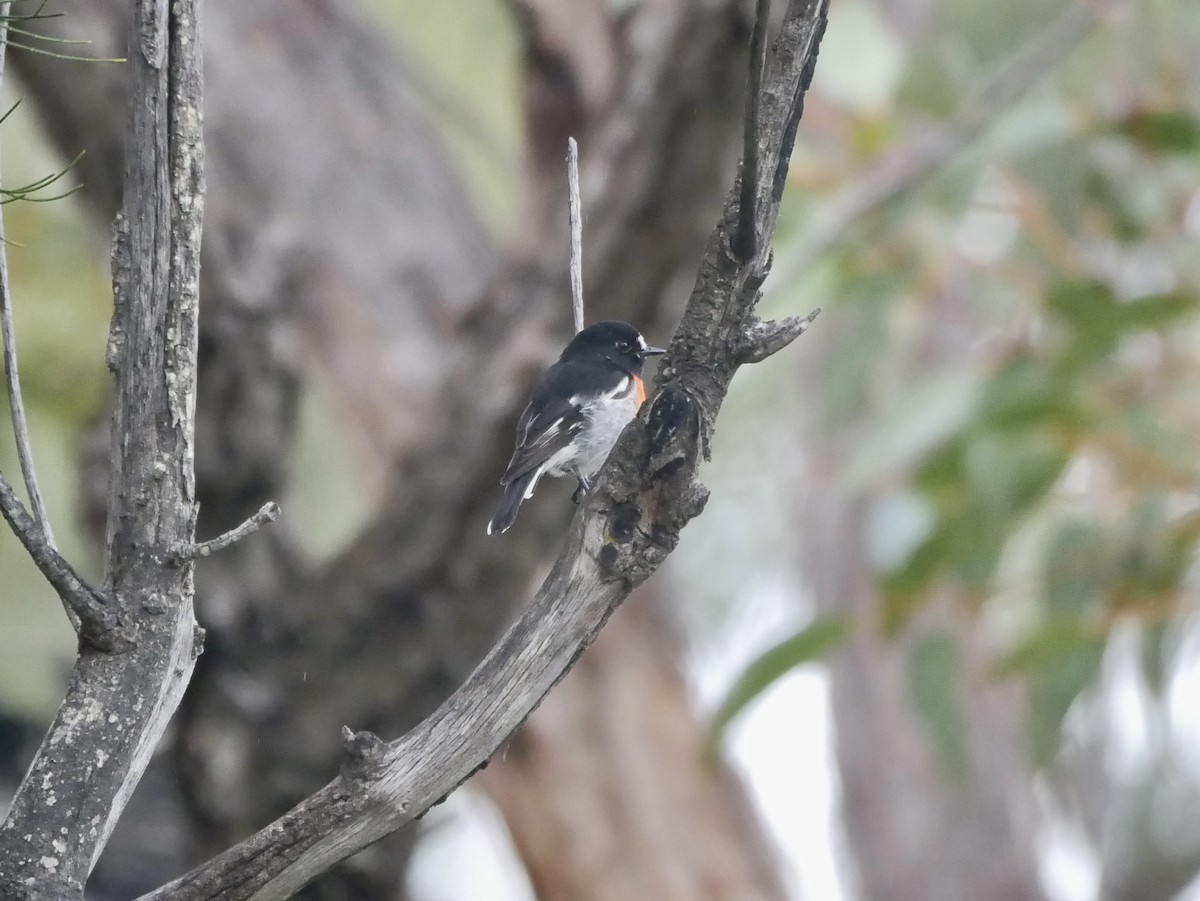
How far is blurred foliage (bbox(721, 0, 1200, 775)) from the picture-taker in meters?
4.18

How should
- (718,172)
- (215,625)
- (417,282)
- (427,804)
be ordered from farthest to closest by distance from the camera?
1. (417,282)
2. (215,625)
3. (718,172)
4. (427,804)

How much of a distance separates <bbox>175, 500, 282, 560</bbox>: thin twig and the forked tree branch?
0.21 meters

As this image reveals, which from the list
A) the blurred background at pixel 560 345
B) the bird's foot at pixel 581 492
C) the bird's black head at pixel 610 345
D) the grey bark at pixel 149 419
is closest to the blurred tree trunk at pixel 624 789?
the blurred background at pixel 560 345

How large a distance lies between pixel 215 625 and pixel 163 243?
361cm

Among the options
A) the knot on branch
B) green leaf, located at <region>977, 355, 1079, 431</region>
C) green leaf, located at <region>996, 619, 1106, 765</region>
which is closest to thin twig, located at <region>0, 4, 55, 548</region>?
the knot on branch

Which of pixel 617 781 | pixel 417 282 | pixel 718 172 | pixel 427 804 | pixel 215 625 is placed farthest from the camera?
pixel 417 282

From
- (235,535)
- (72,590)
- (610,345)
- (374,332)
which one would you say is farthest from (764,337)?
(374,332)

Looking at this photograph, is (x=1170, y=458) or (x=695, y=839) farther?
(x=695, y=839)

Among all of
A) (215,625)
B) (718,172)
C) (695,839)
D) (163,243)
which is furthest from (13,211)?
(163,243)

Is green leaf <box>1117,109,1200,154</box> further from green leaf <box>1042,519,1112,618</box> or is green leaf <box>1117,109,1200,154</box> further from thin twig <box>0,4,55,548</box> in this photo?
thin twig <box>0,4,55,548</box>

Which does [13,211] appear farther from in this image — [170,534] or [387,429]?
[170,534]

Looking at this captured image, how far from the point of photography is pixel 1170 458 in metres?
4.34

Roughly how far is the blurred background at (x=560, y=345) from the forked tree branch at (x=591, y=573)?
2.88 meters

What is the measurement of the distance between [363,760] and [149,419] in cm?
37
